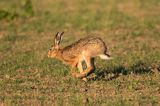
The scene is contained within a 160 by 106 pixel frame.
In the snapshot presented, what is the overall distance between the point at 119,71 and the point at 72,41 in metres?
4.17

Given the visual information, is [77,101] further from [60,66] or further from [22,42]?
[22,42]

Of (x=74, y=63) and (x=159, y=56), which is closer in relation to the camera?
(x=74, y=63)

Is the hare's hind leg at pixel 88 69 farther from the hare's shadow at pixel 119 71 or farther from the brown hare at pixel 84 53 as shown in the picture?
the hare's shadow at pixel 119 71

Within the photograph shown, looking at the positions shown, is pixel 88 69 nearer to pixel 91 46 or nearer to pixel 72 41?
A: pixel 91 46

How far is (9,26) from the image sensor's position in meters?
17.6

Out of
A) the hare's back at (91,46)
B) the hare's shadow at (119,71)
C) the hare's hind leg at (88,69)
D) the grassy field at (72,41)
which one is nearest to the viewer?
the grassy field at (72,41)

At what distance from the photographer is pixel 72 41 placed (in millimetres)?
15102

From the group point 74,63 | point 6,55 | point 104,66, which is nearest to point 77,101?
point 74,63

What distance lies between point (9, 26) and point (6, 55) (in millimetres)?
4564

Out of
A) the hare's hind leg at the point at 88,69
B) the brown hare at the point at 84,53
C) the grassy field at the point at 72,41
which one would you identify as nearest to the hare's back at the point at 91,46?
the brown hare at the point at 84,53

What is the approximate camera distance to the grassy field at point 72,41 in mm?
9094

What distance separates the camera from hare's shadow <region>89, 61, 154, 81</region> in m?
10.5

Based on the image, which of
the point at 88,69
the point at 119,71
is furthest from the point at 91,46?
the point at 119,71

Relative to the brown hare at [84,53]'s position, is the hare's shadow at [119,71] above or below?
below
